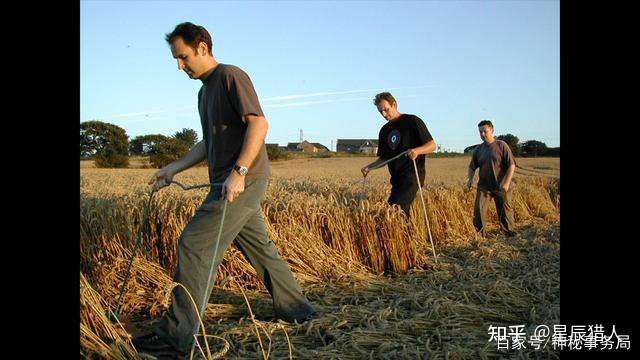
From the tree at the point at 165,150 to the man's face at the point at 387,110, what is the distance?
29.5 metres

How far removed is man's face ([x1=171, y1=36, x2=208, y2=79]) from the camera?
10.9 feet

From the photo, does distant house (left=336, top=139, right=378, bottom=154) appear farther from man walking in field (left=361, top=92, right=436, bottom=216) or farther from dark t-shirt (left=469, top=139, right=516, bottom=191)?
Result: man walking in field (left=361, top=92, right=436, bottom=216)

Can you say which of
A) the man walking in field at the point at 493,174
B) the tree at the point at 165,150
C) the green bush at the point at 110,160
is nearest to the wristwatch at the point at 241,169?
the man walking in field at the point at 493,174

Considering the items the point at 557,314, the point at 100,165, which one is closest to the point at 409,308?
the point at 557,314

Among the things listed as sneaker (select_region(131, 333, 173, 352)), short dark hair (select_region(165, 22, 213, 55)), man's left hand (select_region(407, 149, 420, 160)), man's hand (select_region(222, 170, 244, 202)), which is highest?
short dark hair (select_region(165, 22, 213, 55))

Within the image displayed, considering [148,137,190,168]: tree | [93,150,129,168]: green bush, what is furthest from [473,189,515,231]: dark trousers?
[93,150,129,168]: green bush

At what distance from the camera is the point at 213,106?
3.43 m

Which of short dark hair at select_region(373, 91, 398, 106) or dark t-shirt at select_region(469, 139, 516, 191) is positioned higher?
short dark hair at select_region(373, 91, 398, 106)

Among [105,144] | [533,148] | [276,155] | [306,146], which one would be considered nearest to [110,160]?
[105,144]

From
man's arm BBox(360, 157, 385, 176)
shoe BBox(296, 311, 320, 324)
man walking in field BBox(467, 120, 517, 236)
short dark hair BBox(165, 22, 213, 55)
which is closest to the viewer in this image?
short dark hair BBox(165, 22, 213, 55)

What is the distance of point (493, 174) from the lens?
8211 millimetres

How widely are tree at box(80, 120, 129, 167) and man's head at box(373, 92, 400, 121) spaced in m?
31.5

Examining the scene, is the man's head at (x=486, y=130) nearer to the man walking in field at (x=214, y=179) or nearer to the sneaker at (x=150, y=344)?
the man walking in field at (x=214, y=179)

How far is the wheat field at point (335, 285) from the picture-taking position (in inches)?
131
